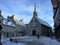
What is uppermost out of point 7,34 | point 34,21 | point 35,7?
point 35,7

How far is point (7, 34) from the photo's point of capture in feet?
191

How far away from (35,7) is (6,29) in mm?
23639

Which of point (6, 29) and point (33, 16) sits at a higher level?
point (33, 16)

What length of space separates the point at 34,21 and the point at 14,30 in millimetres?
9332

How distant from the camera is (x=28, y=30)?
63.7 m

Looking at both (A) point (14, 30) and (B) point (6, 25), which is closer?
(B) point (6, 25)

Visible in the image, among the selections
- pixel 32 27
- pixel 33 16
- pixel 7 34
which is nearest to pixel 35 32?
pixel 32 27

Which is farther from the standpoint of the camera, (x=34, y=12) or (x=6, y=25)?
(x=34, y=12)

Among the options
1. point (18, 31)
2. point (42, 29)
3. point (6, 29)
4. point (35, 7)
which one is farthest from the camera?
point (35, 7)

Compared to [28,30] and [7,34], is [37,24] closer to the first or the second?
[28,30]

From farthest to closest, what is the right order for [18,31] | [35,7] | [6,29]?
[35,7] → [18,31] → [6,29]

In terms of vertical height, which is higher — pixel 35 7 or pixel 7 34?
pixel 35 7

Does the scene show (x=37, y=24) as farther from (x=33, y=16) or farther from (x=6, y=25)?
(x=6, y=25)

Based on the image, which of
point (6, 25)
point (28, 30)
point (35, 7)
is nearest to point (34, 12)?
point (35, 7)
